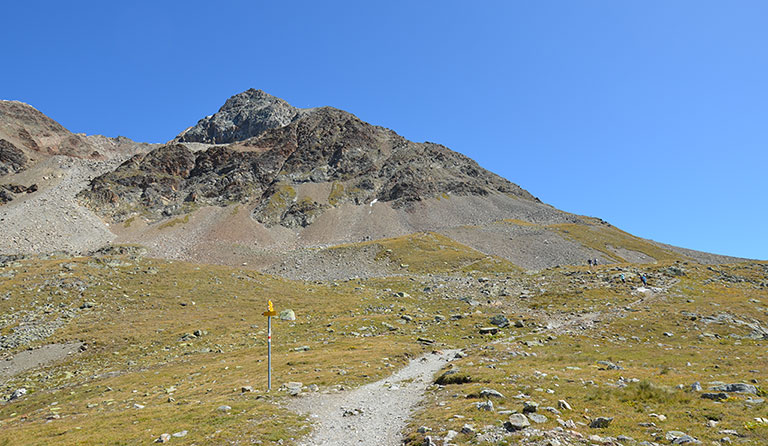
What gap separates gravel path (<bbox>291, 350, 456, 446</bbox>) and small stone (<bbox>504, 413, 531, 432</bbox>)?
12.6ft

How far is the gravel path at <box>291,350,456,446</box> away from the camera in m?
14.4

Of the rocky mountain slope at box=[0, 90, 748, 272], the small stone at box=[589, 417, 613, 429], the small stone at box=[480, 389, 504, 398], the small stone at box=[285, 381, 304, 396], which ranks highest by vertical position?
the rocky mountain slope at box=[0, 90, 748, 272]

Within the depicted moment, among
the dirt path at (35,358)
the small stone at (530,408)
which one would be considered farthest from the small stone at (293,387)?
the dirt path at (35,358)

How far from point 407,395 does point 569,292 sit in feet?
132

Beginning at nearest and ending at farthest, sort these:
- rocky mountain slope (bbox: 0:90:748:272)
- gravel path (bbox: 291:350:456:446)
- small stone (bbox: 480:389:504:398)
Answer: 1. gravel path (bbox: 291:350:456:446)
2. small stone (bbox: 480:389:504:398)
3. rocky mountain slope (bbox: 0:90:748:272)

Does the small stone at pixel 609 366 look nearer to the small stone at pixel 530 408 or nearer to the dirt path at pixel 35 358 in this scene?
the small stone at pixel 530 408

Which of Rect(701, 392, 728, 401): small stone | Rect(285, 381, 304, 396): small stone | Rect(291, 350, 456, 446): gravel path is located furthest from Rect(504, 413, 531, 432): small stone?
Rect(285, 381, 304, 396): small stone

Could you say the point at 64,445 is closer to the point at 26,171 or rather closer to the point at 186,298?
the point at 186,298

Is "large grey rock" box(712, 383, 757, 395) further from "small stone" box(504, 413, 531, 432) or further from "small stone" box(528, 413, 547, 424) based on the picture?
"small stone" box(504, 413, 531, 432)

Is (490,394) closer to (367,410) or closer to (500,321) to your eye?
(367,410)

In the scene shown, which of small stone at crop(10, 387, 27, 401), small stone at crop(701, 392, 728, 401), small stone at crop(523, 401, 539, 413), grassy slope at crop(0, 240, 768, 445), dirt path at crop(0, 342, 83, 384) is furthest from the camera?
dirt path at crop(0, 342, 83, 384)

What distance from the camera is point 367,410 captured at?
17.8m

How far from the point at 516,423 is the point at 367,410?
301 inches

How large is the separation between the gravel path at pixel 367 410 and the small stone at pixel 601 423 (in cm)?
667
